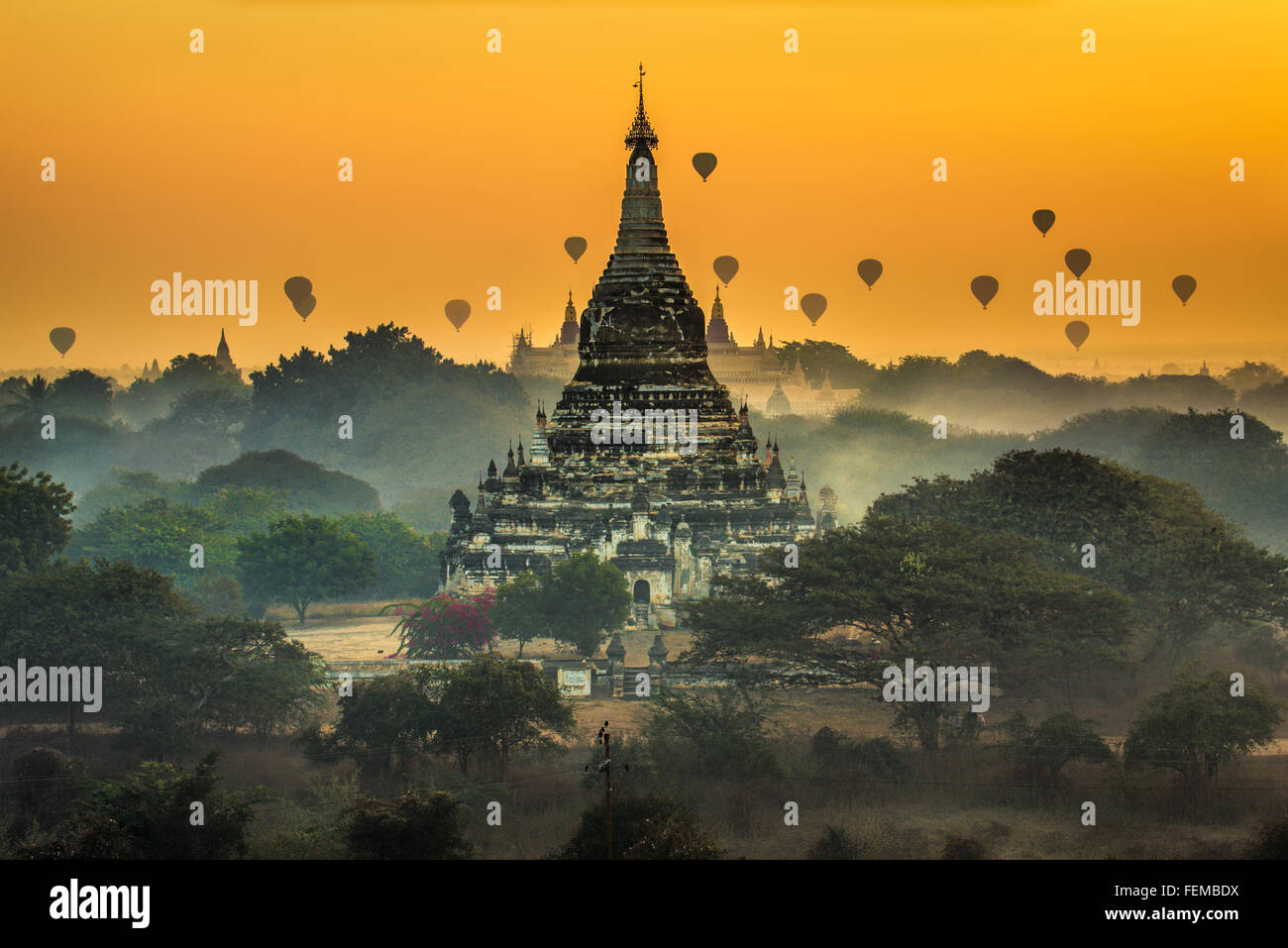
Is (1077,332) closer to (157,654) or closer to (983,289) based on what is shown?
(983,289)

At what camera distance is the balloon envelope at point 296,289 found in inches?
4188

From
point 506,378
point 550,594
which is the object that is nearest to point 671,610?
point 550,594

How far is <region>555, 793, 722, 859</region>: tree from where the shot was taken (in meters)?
34.6

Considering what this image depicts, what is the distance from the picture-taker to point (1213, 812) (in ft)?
131

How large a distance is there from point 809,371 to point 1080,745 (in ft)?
387

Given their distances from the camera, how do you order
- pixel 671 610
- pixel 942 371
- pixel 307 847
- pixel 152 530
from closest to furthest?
1. pixel 307 847
2. pixel 671 610
3. pixel 152 530
4. pixel 942 371

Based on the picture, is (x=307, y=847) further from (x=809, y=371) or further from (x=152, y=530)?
(x=809, y=371)

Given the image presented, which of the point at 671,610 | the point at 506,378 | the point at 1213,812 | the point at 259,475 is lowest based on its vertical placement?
the point at 1213,812

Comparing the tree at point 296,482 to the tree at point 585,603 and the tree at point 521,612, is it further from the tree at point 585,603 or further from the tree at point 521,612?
the tree at point 585,603

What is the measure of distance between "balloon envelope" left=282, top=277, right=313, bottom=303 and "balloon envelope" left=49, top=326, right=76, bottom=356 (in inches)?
917

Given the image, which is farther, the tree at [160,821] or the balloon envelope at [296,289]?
the balloon envelope at [296,289]

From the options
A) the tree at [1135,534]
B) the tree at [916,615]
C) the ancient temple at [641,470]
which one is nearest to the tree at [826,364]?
the ancient temple at [641,470]

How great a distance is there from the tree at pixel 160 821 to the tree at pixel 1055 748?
17244 mm
